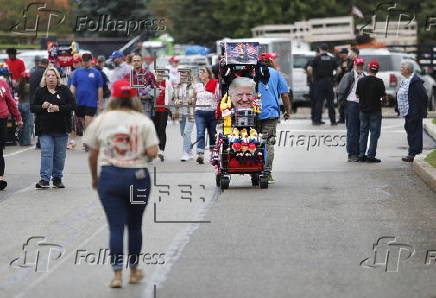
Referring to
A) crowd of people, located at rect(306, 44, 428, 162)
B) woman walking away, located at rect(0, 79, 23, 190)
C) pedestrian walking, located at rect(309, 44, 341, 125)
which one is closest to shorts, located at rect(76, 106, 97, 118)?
crowd of people, located at rect(306, 44, 428, 162)

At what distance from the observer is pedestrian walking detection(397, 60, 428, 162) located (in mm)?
21047

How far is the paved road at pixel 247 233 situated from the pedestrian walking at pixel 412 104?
0.50 metres

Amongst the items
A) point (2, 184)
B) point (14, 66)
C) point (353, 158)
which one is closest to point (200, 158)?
point (353, 158)

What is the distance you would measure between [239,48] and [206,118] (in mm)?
4136

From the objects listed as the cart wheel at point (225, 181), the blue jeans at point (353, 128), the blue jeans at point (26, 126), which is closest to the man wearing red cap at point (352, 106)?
the blue jeans at point (353, 128)

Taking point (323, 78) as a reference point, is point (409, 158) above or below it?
below

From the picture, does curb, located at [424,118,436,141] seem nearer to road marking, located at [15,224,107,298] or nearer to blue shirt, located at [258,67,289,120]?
blue shirt, located at [258,67,289,120]

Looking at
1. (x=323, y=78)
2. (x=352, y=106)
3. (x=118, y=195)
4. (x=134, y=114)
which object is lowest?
(x=118, y=195)

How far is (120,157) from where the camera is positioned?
1008 cm

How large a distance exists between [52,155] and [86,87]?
21.5ft

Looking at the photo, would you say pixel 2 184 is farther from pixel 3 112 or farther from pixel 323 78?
pixel 323 78

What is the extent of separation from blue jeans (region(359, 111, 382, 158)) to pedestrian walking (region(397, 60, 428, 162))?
443mm

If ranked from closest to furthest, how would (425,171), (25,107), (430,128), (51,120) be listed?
(51,120)
(425,171)
(25,107)
(430,128)

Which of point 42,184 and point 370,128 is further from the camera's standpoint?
point 370,128
